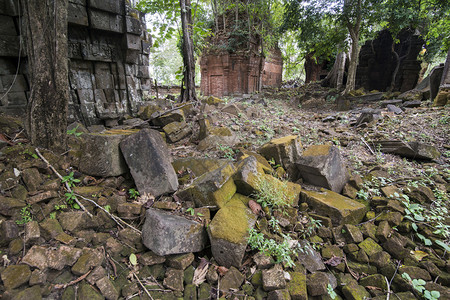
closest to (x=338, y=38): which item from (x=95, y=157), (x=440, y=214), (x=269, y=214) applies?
(x=440, y=214)

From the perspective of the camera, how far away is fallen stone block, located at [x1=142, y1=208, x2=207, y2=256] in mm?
2029

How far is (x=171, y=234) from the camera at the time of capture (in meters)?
2.04

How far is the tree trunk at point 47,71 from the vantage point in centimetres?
245

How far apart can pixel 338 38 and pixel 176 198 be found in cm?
1133

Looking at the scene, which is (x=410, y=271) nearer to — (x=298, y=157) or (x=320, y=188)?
(x=320, y=188)

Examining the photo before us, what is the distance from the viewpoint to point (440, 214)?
8.21 feet

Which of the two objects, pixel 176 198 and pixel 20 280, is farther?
pixel 176 198

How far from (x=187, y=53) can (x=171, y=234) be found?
18.5 ft

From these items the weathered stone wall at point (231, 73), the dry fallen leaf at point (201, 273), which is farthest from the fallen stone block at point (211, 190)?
the weathered stone wall at point (231, 73)

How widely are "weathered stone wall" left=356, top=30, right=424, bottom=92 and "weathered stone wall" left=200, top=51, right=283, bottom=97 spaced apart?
19.9 feet

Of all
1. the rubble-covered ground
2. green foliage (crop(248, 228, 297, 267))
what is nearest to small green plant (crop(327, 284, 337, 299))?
the rubble-covered ground

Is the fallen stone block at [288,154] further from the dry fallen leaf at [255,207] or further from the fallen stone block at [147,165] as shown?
the fallen stone block at [147,165]

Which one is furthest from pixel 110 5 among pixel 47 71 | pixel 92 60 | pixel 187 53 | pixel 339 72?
pixel 339 72

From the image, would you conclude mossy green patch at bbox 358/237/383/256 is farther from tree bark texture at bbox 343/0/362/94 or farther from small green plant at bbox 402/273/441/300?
tree bark texture at bbox 343/0/362/94
